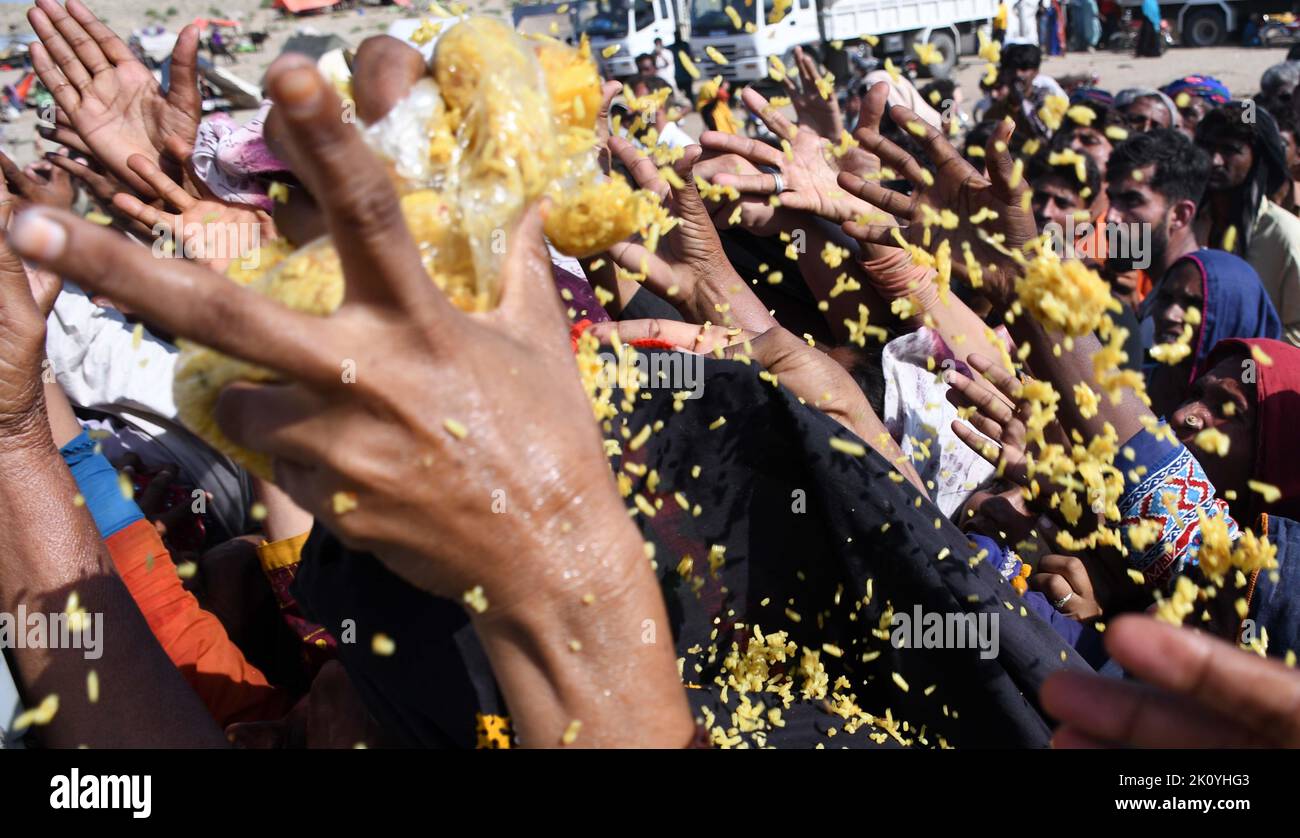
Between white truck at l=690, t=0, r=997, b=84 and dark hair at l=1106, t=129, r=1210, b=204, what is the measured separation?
13.6 meters

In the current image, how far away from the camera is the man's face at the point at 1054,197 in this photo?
17.2ft

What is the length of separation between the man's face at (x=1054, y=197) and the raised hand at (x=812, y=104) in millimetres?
1270

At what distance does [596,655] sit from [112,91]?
9.90 feet

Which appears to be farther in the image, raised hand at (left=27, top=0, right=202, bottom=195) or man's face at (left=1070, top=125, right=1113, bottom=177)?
man's face at (left=1070, top=125, right=1113, bottom=177)

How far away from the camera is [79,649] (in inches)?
70.6

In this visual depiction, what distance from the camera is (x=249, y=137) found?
2.57 meters

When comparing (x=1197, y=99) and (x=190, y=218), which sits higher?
(x=1197, y=99)

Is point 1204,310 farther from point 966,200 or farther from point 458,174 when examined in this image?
point 458,174

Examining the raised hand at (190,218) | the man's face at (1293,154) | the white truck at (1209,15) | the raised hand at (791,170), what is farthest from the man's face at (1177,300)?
the white truck at (1209,15)

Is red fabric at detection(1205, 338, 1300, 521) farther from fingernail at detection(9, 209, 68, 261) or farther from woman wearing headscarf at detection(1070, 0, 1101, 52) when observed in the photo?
woman wearing headscarf at detection(1070, 0, 1101, 52)

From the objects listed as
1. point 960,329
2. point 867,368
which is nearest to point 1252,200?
point 960,329

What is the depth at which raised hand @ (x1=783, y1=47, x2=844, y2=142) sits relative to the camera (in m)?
4.61

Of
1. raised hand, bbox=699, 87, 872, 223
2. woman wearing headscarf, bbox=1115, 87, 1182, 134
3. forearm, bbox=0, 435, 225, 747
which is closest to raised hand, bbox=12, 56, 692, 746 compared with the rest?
forearm, bbox=0, 435, 225, 747
